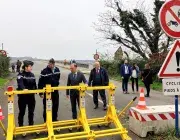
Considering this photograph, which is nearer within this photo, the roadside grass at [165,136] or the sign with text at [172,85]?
the sign with text at [172,85]

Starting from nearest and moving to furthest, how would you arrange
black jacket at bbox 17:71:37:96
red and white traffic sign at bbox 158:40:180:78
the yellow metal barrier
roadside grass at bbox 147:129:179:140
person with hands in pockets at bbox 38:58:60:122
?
red and white traffic sign at bbox 158:40:180:78 < the yellow metal barrier < roadside grass at bbox 147:129:179:140 < black jacket at bbox 17:71:37:96 < person with hands in pockets at bbox 38:58:60:122

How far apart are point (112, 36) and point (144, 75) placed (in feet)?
66.4

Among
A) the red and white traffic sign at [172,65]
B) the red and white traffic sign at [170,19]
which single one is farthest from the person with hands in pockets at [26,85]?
the red and white traffic sign at [170,19]

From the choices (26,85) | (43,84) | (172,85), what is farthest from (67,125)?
(172,85)

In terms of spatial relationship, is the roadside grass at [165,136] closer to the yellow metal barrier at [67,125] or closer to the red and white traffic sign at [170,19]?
the yellow metal barrier at [67,125]

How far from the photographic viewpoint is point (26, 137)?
29.6 feet

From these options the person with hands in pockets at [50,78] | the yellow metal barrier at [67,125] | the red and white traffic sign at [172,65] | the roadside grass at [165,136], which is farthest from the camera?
the person with hands in pockets at [50,78]

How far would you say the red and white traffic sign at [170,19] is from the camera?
7531 mm

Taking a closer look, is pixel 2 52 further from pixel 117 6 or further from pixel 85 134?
pixel 85 134

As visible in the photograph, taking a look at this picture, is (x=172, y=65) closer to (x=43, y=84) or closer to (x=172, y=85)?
(x=172, y=85)

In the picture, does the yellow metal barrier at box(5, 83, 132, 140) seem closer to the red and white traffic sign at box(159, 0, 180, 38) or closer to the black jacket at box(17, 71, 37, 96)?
the black jacket at box(17, 71, 37, 96)

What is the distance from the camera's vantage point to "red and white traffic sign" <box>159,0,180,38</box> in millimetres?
7531

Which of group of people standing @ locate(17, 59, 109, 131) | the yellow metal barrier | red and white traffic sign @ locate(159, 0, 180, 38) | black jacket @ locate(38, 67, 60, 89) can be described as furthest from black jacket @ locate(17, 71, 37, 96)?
red and white traffic sign @ locate(159, 0, 180, 38)

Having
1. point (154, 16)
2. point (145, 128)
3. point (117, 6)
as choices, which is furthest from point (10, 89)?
point (117, 6)
